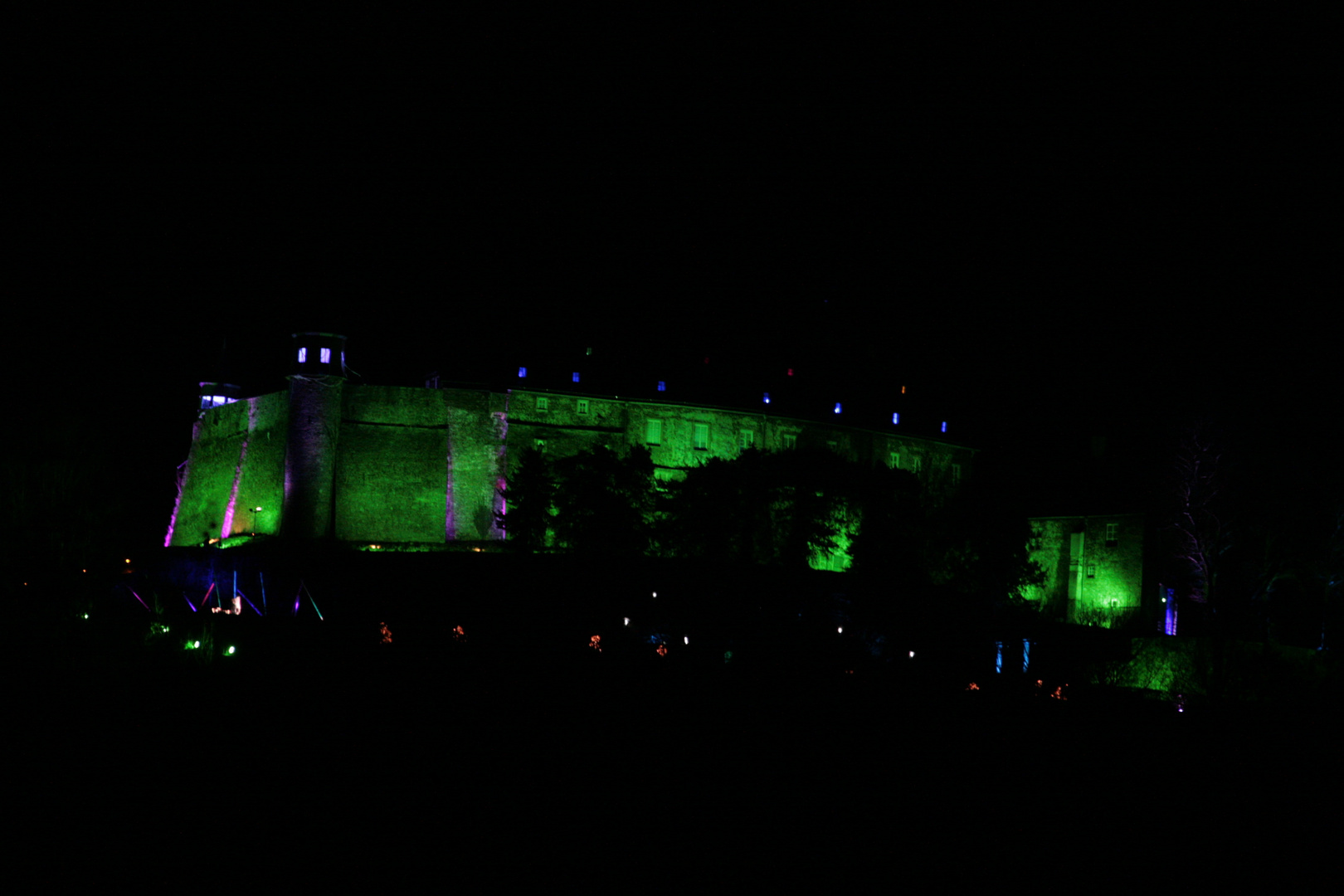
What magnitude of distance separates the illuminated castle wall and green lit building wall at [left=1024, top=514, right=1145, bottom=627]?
13.4 metres

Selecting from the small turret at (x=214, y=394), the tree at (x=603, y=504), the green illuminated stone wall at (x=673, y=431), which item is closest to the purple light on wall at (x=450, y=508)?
the green illuminated stone wall at (x=673, y=431)

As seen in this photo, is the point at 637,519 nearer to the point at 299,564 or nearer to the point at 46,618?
the point at 299,564

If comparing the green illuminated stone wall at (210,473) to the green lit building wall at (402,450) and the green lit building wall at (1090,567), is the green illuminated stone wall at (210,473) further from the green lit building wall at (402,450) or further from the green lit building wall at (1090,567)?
the green lit building wall at (1090,567)

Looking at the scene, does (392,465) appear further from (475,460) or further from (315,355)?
(315,355)

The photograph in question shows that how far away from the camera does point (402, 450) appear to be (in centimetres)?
4612

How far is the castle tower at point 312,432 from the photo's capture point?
146 ft

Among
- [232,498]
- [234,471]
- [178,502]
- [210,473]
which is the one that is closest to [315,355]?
[234,471]

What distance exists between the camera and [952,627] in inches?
1454

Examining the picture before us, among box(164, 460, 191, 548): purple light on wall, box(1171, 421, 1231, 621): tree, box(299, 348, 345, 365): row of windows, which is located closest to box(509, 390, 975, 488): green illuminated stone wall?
box(299, 348, 345, 365): row of windows

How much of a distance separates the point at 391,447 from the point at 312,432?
9.71 ft

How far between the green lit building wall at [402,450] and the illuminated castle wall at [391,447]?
45 mm

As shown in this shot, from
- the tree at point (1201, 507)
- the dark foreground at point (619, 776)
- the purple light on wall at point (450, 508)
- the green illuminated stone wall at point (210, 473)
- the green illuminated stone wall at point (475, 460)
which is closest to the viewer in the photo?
the dark foreground at point (619, 776)

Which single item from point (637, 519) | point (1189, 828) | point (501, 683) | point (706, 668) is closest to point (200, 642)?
point (501, 683)

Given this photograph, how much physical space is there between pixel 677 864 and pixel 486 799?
3716 mm
